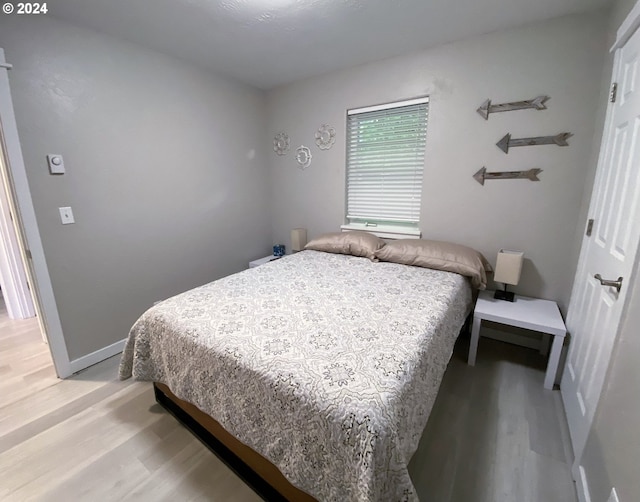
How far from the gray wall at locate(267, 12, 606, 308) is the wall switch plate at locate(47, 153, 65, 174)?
2.32m

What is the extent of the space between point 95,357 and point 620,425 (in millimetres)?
3105

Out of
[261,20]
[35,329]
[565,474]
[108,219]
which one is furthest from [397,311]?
[35,329]

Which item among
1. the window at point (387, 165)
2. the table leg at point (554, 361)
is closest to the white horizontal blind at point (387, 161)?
the window at point (387, 165)

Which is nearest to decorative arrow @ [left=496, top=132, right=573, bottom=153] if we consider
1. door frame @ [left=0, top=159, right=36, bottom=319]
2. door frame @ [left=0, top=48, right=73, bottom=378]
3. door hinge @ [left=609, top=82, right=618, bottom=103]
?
door hinge @ [left=609, top=82, right=618, bottom=103]

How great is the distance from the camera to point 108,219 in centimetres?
218

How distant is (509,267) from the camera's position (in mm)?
2098

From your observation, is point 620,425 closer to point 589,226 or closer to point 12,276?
point 589,226

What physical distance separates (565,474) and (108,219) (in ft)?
10.7

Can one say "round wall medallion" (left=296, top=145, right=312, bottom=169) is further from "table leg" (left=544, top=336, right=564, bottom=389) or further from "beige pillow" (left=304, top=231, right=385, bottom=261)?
"table leg" (left=544, top=336, right=564, bottom=389)

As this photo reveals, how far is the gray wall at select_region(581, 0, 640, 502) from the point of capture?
0.86 meters

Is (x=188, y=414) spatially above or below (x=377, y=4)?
below

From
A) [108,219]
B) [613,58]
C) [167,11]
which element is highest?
[167,11]

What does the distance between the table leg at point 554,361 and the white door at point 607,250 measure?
2.5 inches

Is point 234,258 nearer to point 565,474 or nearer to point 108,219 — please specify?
point 108,219
